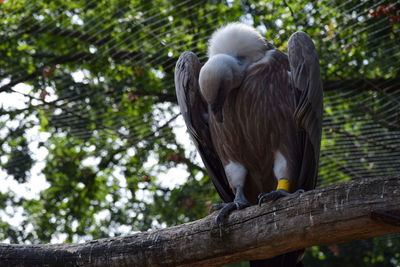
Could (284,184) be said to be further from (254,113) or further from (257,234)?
(257,234)

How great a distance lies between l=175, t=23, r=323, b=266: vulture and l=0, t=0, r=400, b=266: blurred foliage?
193 cm

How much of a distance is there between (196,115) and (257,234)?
1.65 metres

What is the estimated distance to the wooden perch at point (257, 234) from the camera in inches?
93.8

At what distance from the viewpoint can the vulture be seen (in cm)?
372

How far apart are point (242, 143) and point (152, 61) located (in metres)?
3.03

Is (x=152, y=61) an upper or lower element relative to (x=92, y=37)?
lower

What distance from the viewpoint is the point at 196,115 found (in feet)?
14.0


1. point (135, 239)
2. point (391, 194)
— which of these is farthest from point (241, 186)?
point (391, 194)

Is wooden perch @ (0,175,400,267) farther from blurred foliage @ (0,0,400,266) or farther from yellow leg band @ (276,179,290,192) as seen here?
blurred foliage @ (0,0,400,266)

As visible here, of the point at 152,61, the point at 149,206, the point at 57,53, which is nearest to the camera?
the point at 152,61

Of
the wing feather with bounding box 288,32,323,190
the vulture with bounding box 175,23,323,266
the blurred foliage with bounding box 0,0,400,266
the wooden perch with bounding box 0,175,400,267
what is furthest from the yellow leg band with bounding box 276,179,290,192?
the blurred foliage with bounding box 0,0,400,266

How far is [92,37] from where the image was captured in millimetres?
6832

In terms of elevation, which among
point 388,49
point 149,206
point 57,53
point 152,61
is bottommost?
point 149,206

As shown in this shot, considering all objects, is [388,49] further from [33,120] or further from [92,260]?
[33,120]
